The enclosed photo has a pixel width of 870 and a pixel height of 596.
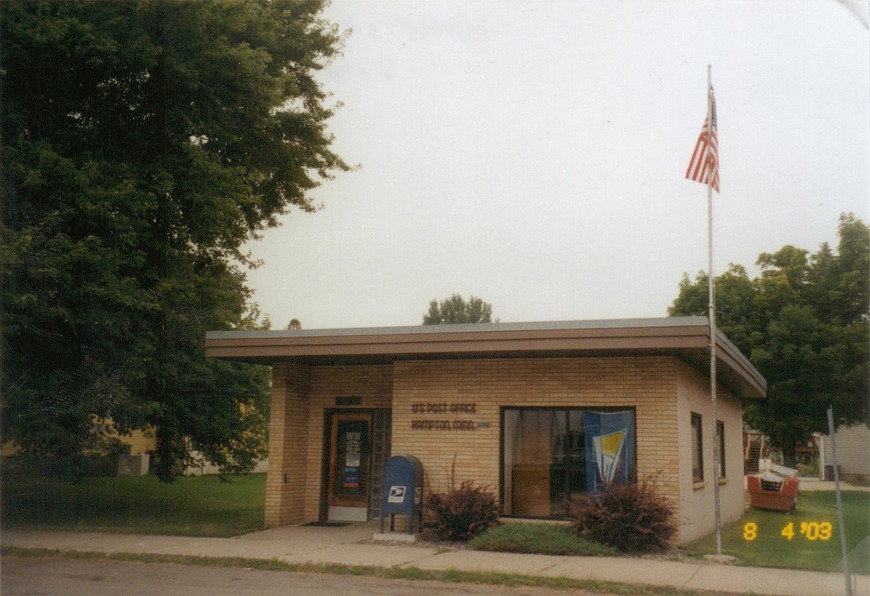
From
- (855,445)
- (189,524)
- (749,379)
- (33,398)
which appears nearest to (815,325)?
(749,379)

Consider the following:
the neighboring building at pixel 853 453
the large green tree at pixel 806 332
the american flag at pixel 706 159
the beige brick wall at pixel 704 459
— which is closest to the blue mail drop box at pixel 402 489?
the beige brick wall at pixel 704 459

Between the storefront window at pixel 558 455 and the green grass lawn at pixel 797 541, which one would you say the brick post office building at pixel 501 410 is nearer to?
the storefront window at pixel 558 455

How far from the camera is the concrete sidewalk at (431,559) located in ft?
31.6

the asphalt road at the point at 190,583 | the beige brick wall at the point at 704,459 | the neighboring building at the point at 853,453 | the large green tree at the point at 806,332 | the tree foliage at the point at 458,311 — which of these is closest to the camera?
the asphalt road at the point at 190,583

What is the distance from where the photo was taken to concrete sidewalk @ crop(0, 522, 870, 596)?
31.6 feet

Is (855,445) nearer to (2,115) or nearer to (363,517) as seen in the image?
(363,517)

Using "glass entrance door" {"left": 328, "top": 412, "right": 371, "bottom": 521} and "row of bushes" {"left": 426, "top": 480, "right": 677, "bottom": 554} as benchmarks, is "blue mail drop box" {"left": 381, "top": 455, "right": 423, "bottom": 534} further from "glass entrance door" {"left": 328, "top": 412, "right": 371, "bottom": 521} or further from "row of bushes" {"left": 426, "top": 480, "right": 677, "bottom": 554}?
"glass entrance door" {"left": 328, "top": 412, "right": 371, "bottom": 521}

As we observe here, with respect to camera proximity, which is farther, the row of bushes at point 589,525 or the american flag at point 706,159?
the american flag at point 706,159

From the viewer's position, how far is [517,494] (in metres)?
13.9

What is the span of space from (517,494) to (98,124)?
1102cm

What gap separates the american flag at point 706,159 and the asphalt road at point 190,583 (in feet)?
25.1

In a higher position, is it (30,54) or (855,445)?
(30,54)

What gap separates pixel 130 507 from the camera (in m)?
20.1
